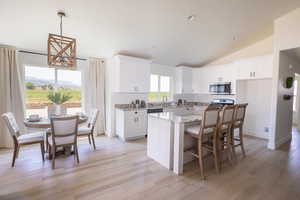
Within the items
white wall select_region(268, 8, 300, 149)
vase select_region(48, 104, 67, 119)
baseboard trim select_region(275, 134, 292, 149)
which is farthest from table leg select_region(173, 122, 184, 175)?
baseboard trim select_region(275, 134, 292, 149)

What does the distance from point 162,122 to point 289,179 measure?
218 cm

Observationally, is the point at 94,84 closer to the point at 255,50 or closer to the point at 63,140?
the point at 63,140

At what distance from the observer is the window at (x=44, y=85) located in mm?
3801

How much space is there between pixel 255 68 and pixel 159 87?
2.99 m

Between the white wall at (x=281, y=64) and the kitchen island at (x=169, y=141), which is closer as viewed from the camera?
the kitchen island at (x=169, y=141)

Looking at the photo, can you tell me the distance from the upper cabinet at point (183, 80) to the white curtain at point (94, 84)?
276 cm

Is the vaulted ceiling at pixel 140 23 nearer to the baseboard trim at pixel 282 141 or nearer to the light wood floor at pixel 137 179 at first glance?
the light wood floor at pixel 137 179

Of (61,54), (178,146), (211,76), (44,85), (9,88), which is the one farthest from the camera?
(211,76)

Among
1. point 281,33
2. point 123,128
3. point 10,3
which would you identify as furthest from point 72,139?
point 281,33

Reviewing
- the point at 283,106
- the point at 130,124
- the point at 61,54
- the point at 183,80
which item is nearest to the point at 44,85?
the point at 61,54

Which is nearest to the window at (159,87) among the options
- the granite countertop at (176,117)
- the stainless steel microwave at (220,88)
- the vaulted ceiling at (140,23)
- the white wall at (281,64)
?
the vaulted ceiling at (140,23)

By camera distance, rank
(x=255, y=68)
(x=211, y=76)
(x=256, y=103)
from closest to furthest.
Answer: (x=255, y=68) → (x=256, y=103) → (x=211, y=76)

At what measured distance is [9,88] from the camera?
339 cm

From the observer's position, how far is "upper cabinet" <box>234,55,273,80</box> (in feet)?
12.6
